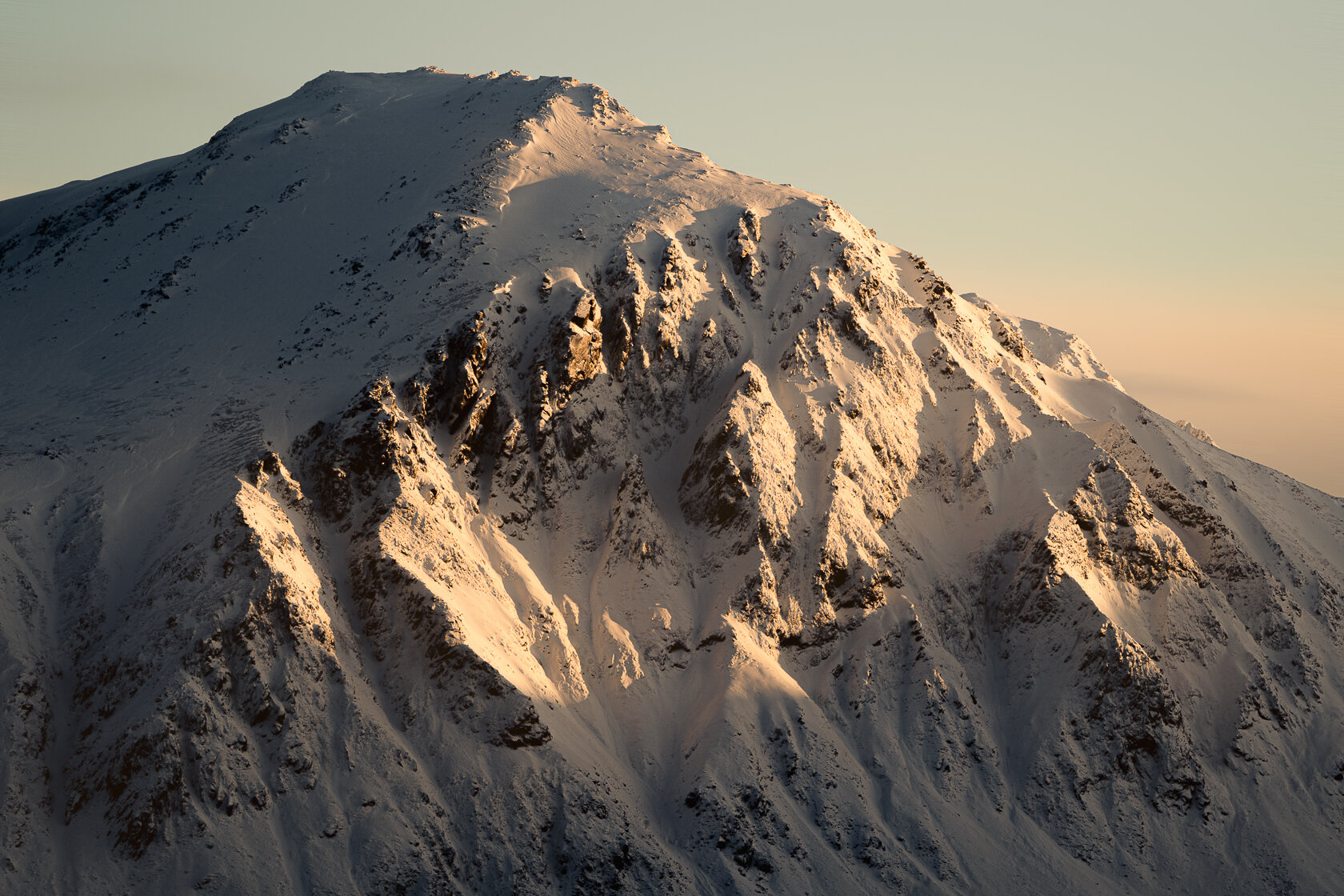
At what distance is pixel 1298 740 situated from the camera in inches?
5394

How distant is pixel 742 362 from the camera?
148375mm

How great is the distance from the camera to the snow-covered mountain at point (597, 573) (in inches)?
4318

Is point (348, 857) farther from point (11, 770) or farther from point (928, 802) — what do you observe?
point (928, 802)

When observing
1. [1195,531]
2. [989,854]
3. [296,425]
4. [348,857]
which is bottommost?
[989,854]

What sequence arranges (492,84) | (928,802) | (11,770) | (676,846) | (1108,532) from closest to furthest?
(11,770) < (676,846) < (928,802) < (1108,532) < (492,84)

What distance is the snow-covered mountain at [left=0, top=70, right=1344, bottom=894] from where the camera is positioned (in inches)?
4318

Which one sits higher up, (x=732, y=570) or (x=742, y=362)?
(x=742, y=362)

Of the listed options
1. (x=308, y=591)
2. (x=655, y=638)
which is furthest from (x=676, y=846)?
(x=308, y=591)

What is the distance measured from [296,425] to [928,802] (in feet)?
238

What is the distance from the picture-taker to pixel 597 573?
5241 inches

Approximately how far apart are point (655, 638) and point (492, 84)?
9670 centimetres

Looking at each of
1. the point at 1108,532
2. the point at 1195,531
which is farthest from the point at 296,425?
the point at 1195,531

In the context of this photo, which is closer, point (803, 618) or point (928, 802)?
point (928, 802)

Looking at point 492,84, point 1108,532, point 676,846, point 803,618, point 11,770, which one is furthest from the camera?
point 492,84
